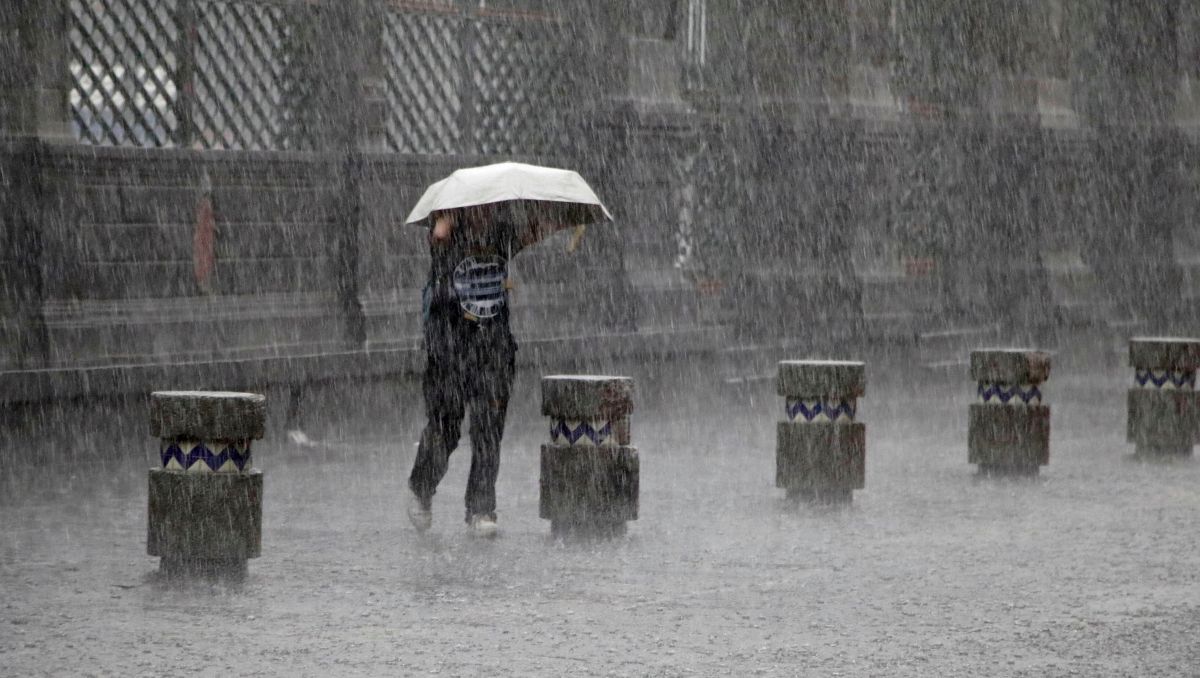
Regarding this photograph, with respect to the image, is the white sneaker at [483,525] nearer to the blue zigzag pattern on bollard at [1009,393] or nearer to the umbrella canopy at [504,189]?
the umbrella canopy at [504,189]

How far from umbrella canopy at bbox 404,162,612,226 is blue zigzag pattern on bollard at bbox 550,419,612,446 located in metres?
1.12

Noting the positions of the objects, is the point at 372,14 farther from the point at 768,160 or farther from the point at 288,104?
the point at 768,160

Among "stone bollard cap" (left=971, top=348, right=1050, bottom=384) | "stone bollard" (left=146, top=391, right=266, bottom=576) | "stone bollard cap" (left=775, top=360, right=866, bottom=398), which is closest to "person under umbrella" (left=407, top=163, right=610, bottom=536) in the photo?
"stone bollard" (left=146, top=391, right=266, bottom=576)

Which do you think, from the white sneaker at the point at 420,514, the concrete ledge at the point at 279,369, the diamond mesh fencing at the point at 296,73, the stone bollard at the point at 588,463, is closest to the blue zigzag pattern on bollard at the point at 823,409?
the stone bollard at the point at 588,463

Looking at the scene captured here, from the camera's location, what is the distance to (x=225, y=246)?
50.4 ft

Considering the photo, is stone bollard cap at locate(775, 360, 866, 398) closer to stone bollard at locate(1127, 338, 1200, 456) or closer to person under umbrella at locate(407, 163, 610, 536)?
person under umbrella at locate(407, 163, 610, 536)

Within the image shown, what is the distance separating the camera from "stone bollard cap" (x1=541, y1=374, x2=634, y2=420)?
9.55 meters

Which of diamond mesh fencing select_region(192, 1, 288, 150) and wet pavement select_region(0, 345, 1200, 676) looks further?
diamond mesh fencing select_region(192, 1, 288, 150)

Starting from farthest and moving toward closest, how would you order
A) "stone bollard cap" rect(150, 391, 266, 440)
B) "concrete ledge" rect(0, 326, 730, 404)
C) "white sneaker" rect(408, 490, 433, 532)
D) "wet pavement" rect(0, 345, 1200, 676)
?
1. "concrete ledge" rect(0, 326, 730, 404)
2. "white sneaker" rect(408, 490, 433, 532)
3. "stone bollard cap" rect(150, 391, 266, 440)
4. "wet pavement" rect(0, 345, 1200, 676)

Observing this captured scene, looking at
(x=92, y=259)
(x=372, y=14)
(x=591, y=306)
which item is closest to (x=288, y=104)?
(x=372, y=14)

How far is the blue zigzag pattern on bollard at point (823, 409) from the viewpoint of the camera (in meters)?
11.0

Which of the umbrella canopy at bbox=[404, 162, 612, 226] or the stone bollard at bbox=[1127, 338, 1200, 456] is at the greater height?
the umbrella canopy at bbox=[404, 162, 612, 226]

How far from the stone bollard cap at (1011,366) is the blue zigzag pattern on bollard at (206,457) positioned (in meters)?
5.63

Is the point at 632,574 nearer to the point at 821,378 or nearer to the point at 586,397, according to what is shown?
the point at 586,397
